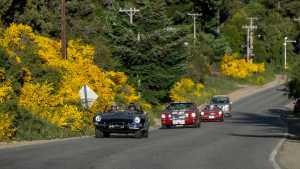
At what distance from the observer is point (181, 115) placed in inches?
1866

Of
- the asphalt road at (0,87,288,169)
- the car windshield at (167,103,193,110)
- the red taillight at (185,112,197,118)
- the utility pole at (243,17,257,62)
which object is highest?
the utility pole at (243,17,257,62)

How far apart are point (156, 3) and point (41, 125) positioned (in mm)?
39870

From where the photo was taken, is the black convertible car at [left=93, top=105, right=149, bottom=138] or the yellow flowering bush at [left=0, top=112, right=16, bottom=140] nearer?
the yellow flowering bush at [left=0, top=112, right=16, bottom=140]

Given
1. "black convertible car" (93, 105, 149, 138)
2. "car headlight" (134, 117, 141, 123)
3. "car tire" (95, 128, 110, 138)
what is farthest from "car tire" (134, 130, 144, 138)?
"car tire" (95, 128, 110, 138)

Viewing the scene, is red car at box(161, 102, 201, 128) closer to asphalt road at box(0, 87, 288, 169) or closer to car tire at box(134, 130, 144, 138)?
car tire at box(134, 130, 144, 138)

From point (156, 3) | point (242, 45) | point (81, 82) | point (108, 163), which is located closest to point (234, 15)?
point (242, 45)

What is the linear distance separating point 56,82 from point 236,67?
85719 mm

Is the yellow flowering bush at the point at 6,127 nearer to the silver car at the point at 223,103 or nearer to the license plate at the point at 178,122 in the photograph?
the license plate at the point at 178,122

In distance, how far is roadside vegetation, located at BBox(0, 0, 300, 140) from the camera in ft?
121

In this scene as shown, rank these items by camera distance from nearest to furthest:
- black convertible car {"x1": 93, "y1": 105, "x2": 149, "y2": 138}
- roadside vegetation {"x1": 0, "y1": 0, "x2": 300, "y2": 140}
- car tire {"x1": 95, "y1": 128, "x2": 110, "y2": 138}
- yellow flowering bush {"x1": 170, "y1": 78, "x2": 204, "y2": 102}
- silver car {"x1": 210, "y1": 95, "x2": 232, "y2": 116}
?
black convertible car {"x1": 93, "y1": 105, "x2": 149, "y2": 138} → car tire {"x1": 95, "y1": 128, "x2": 110, "y2": 138} → roadside vegetation {"x1": 0, "y1": 0, "x2": 300, "y2": 140} → silver car {"x1": 210, "y1": 95, "x2": 232, "y2": 116} → yellow flowering bush {"x1": 170, "y1": 78, "x2": 204, "y2": 102}

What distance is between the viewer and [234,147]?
28.0 meters

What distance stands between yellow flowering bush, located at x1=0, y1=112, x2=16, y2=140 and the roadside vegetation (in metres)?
0.04

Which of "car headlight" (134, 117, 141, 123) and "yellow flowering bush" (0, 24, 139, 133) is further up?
"yellow flowering bush" (0, 24, 139, 133)

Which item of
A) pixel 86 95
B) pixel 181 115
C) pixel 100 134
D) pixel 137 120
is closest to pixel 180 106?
pixel 181 115
